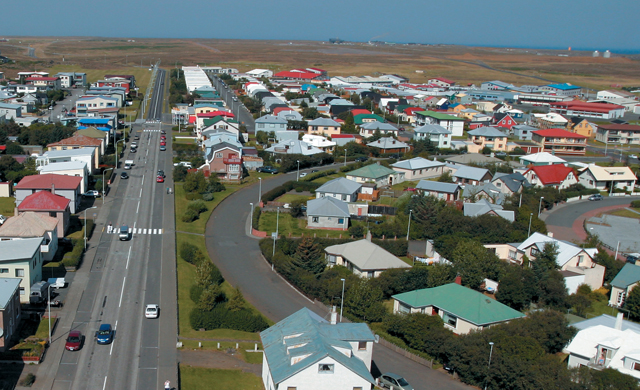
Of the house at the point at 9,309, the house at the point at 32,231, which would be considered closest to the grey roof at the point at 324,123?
the house at the point at 32,231

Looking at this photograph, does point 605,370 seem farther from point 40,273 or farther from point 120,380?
point 40,273

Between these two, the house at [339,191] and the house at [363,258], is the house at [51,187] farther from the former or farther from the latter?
the house at [363,258]

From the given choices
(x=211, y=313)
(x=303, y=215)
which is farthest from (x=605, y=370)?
(x=303, y=215)

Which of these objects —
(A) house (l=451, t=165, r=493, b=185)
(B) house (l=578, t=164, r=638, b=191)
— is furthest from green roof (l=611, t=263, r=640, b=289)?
(B) house (l=578, t=164, r=638, b=191)

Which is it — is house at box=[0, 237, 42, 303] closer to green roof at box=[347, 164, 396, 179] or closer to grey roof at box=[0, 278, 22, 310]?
grey roof at box=[0, 278, 22, 310]

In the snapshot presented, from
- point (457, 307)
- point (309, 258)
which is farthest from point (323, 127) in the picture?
point (457, 307)

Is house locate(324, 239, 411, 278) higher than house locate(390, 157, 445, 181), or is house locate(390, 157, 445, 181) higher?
house locate(390, 157, 445, 181)
